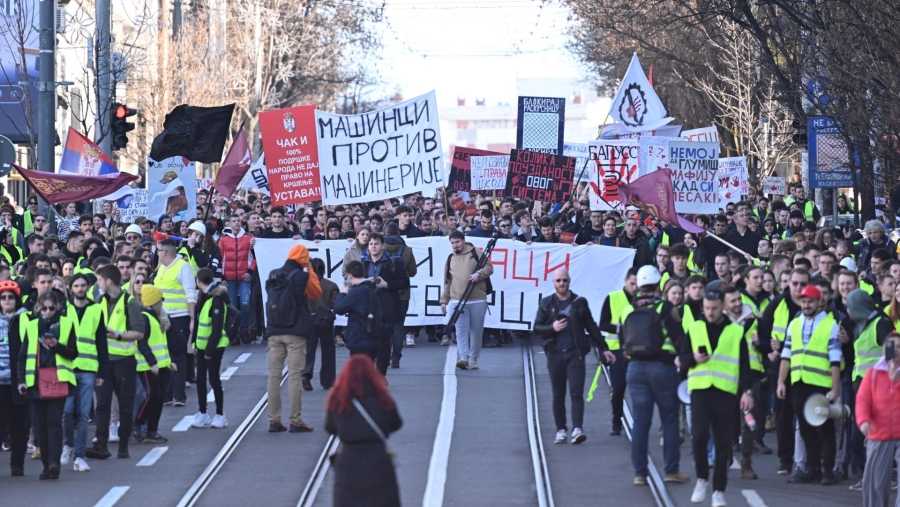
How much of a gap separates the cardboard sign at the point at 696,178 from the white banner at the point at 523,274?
253 centimetres

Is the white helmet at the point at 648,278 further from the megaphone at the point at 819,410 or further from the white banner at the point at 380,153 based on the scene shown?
the white banner at the point at 380,153

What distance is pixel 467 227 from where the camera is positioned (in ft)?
83.7

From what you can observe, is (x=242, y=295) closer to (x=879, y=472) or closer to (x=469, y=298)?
(x=469, y=298)

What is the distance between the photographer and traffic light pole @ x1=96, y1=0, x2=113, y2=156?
916 inches

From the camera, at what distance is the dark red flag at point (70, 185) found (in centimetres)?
1965

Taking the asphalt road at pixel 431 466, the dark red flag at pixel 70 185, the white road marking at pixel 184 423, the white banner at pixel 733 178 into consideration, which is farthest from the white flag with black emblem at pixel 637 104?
the white road marking at pixel 184 423

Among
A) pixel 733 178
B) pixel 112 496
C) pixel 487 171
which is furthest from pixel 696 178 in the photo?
pixel 112 496

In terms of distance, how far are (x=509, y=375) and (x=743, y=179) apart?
1425 centimetres

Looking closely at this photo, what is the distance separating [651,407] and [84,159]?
13.3 meters

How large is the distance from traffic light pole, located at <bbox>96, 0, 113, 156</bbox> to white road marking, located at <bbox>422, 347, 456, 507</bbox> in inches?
337

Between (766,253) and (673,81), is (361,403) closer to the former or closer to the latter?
(766,253)

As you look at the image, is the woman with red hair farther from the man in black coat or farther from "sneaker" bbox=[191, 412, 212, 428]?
"sneaker" bbox=[191, 412, 212, 428]

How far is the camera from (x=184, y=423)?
1442cm

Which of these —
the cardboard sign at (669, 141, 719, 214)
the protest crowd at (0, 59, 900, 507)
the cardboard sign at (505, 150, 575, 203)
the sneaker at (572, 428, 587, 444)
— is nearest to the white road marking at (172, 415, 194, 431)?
the protest crowd at (0, 59, 900, 507)
